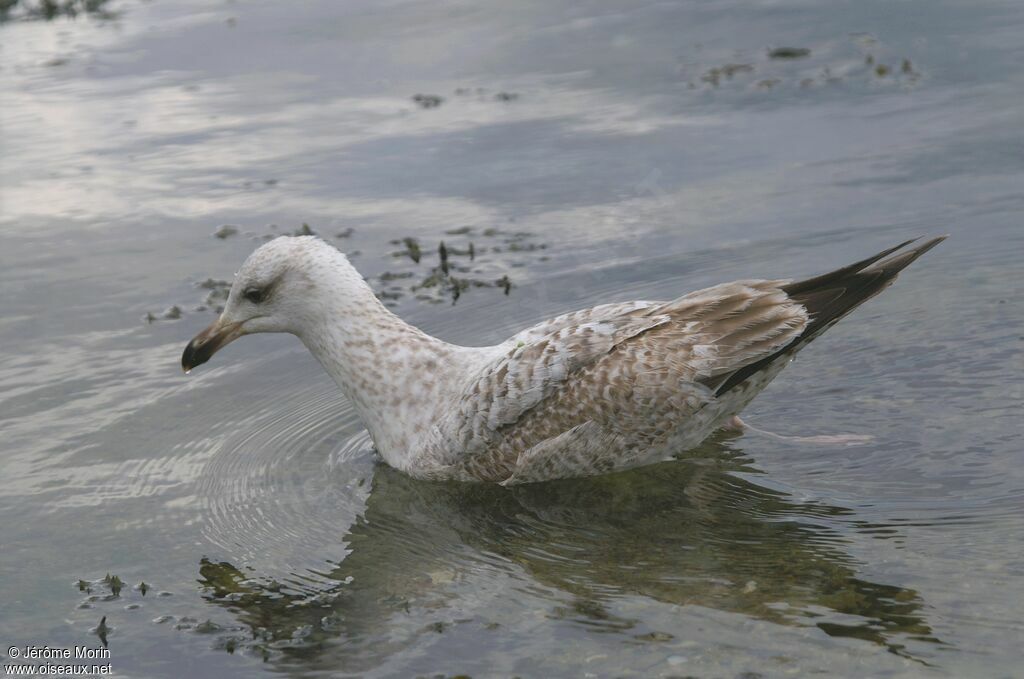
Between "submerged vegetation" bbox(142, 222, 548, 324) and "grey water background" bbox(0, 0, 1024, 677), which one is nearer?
"grey water background" bbox(0, 0, 1024, 677)

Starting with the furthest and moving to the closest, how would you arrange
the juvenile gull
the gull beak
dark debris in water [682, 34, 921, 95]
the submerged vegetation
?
dark debris in water [682, 34, 921, 95] → the submerged vegetation → the gull beak → the juvenile gull

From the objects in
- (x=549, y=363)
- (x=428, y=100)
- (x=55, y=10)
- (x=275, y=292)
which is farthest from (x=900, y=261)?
(x=55, y=10)

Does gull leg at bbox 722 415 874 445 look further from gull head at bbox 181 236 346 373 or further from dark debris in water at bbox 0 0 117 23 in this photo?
dark debris in water at bbox 0 0 117 23

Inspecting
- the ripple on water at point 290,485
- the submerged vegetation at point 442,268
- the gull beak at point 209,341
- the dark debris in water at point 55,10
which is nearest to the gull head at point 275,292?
the gull beak at point 209,341

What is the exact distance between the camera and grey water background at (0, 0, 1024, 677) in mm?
5664

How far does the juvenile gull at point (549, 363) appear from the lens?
6.68 metres

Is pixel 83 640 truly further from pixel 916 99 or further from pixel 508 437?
pixel 916 99

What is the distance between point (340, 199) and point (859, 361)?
4630 millimetres

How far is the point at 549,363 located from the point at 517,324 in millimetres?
1785

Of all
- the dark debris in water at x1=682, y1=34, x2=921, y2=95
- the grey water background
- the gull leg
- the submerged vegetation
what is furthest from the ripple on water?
the dark debris in water at x1=682, y1=34, x2=921, y2=95

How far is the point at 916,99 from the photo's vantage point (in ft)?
37.2

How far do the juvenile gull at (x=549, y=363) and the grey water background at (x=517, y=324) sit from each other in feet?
0.75

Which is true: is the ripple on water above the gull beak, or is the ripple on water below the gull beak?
below

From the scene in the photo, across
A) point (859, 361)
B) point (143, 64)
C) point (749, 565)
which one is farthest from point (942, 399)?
point (143, 64)
